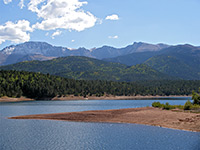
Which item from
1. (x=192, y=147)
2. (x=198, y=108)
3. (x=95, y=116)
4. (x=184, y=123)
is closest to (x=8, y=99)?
(x=95, y=116)

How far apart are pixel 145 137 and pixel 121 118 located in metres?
24.0

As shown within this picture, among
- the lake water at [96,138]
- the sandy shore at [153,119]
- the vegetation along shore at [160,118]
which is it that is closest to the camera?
the lake water at [96,138]

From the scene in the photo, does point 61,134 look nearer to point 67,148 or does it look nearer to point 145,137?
point 67,148

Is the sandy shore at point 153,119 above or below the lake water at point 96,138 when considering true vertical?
above

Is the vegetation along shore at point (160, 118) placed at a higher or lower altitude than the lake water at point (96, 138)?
higher

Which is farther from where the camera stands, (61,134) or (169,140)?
(61,134)

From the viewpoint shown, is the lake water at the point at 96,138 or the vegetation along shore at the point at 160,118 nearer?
the lake water at the point at 96,138

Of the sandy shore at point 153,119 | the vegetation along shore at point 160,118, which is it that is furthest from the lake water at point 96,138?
the vegetation along shore at point 160,118

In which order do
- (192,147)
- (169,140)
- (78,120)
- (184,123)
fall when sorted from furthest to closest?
(78,120), (184,123), (169,140), (192,147)

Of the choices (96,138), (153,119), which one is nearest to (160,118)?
(153,119)

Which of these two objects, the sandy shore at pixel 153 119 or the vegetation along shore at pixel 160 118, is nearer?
the sandy shore at pixel 153 119

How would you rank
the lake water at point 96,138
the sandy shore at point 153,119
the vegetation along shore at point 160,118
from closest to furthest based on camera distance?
the lake water at point 96,138, the sandy shore at point 153,119, the vegetation along shore at point 160,118

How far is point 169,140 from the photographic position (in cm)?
4444

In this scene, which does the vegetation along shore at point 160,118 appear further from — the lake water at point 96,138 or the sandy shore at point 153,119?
the lake water at point 96,138
